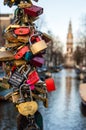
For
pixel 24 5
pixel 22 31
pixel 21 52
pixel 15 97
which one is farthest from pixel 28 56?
pixel 24 5

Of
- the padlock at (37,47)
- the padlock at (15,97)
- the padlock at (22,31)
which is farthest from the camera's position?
the padlock at (15,97)

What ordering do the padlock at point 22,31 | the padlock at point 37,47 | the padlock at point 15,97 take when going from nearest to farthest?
the padlock at point 37,47 → the padlock at point 22,31 → the padlock at point 15,97

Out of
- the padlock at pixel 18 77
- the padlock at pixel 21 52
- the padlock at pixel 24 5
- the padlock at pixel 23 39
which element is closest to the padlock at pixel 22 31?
the padlock at pixel 23 39

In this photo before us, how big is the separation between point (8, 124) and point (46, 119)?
6.53 feet

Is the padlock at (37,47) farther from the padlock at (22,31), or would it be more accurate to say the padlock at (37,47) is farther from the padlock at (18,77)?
the padlock at (18,77)

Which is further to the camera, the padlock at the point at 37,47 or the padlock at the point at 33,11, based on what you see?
the padlock at the point at 33,11

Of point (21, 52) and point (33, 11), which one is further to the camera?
point (33, 11)

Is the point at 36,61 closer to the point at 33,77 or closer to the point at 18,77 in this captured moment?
the point at 33,77

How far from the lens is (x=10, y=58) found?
7.41 metres

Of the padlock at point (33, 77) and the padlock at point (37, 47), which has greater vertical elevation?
the padlock at point (37, 47)

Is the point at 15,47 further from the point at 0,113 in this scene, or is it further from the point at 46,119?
the point at 0,113

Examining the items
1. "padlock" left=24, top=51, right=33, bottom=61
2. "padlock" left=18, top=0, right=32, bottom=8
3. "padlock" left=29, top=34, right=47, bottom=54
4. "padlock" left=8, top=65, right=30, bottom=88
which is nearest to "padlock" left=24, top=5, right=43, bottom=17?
"padlock" left=18, top=0, right=32, bottom=8

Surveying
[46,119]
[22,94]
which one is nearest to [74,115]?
[46,119]

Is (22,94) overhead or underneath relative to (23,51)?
underneath
